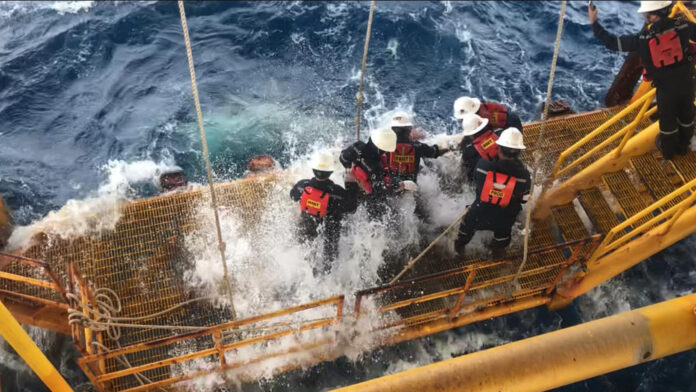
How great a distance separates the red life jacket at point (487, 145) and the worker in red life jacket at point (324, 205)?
1.96m

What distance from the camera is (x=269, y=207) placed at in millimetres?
7750

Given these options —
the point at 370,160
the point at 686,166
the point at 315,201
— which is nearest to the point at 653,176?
the point at 686,166

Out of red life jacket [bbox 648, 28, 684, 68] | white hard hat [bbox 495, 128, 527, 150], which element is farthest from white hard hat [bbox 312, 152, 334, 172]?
red life jacket [bbox 648, 28, 684, 68]

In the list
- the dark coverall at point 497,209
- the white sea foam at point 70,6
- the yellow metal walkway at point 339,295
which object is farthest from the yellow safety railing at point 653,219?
the white sea foam at point 70,6

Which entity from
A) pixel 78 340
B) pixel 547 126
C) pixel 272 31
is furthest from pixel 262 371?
pixel 272 31

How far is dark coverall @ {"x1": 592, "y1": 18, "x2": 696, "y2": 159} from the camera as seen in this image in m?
5.84

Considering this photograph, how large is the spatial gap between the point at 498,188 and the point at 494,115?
2150 millimetres

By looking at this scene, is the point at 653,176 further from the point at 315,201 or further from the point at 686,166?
the point at 315,201

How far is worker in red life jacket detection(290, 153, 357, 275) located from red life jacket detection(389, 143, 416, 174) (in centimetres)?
72

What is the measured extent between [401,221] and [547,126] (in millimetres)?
3684

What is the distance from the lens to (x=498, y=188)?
6086 mm

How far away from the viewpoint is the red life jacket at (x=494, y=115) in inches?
306

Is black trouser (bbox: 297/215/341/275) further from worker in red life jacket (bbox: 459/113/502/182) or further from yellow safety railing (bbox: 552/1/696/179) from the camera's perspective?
yellow safety railing (bbox: 552/1/696/179)

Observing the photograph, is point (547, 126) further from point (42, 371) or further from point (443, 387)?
point (42, 371)
